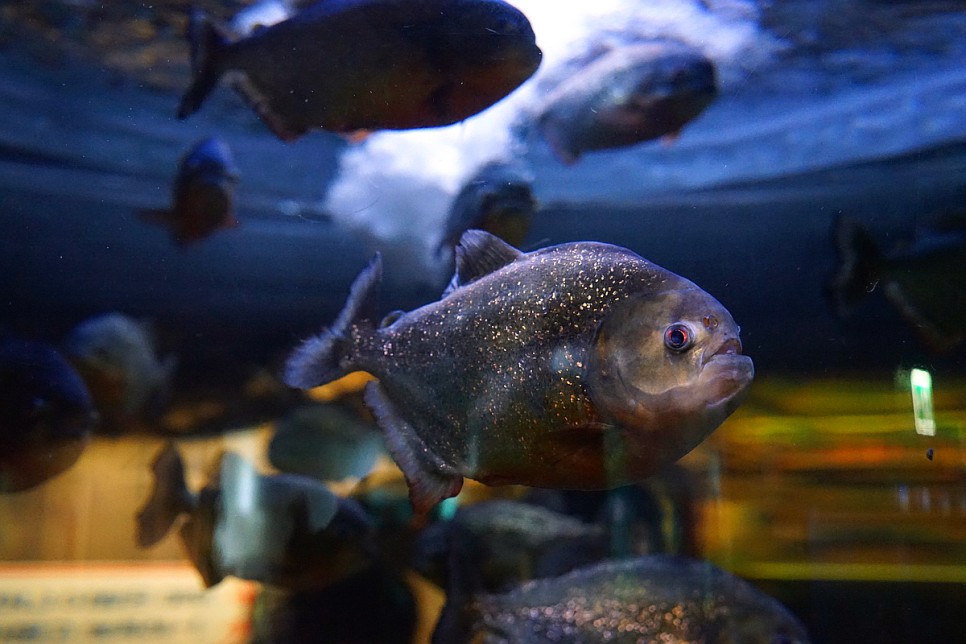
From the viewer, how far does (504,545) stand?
312cm

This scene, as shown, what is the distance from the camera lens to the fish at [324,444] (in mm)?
3811

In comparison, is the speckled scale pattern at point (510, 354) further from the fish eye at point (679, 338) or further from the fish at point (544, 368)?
the fish eye at point (679, 338)

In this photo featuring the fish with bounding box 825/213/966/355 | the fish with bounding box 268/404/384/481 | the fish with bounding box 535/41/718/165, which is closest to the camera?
the fish with bounding box 535/41/718/165

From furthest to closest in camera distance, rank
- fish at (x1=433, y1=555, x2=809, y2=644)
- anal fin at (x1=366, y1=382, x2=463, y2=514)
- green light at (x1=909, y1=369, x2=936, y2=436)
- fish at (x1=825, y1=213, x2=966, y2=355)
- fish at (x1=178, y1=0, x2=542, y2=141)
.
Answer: fish at (x1=825, y1=213, x2=966, y2=355) < green light at (x1=909, y1=369, x2=936, y2=436) < fish at (x1=433, y1=555, x2=809, y2=644) < fish at (x1=178, y1=0, x2=542, y2=141) < anal fin at (x1=366, y1=382, x2=463, y2=514)

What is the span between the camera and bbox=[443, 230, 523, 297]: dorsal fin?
1.41 m

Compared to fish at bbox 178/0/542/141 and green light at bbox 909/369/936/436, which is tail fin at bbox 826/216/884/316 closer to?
green light at bbox 909/369/936/436

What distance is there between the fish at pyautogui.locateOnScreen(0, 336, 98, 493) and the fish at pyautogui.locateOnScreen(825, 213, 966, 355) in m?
3.55

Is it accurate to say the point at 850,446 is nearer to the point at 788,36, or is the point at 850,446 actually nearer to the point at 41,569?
the point at 788,36

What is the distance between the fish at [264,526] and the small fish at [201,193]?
122 centimetres

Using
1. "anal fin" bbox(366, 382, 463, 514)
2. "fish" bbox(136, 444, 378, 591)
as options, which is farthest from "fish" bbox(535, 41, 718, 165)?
"fish" bbox(136, 444, 378, 591)

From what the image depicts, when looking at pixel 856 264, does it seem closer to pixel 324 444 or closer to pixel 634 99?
pixel 634 99

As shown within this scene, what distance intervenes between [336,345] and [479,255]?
15.6 inches

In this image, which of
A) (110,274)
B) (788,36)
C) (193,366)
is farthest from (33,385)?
(788,36)

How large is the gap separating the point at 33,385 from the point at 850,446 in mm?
3948
